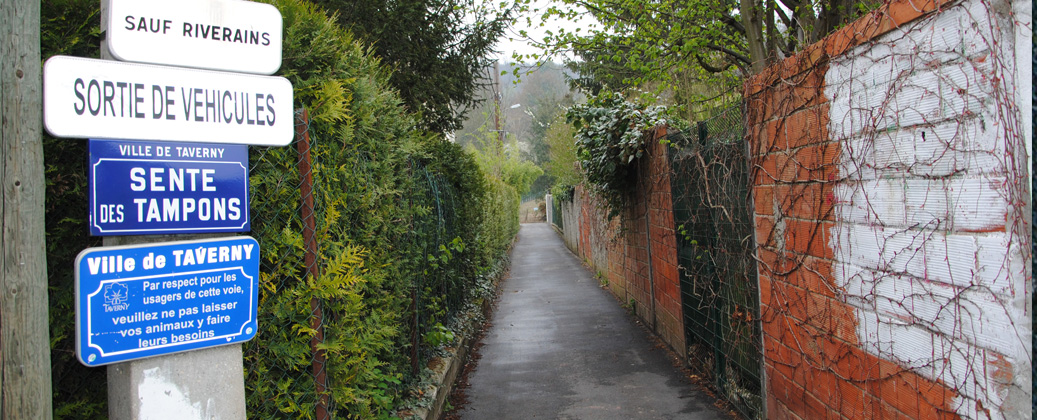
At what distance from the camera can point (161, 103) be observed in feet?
7.30

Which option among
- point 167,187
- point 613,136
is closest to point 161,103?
point 167,187

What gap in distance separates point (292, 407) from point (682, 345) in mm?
4931

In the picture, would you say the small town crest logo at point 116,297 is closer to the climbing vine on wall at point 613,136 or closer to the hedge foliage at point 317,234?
the hedge foliage at point 317,234

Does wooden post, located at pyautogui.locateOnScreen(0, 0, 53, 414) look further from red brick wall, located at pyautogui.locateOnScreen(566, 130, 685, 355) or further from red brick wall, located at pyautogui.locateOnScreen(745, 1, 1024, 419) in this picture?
red brick wall, located at pyautogui.locateOnScreen(566, 130, 685, 355)

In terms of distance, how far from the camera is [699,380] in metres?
6.23

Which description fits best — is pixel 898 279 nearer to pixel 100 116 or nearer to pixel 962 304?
pixel 962 304

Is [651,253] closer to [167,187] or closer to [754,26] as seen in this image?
[754,26]

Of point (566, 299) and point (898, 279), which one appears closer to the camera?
→ point (898, 279)

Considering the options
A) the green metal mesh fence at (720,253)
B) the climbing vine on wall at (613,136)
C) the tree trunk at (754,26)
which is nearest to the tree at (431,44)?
the climbing vine on wall at (613,136)

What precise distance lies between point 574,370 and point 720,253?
95.4 inches

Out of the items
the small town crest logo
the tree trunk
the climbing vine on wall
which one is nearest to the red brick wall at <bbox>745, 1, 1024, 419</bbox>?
the small town crest logo

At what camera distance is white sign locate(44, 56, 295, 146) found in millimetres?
2020

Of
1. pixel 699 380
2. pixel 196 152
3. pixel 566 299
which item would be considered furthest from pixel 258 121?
pixel 566 299

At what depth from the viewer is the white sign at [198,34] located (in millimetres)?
2197
